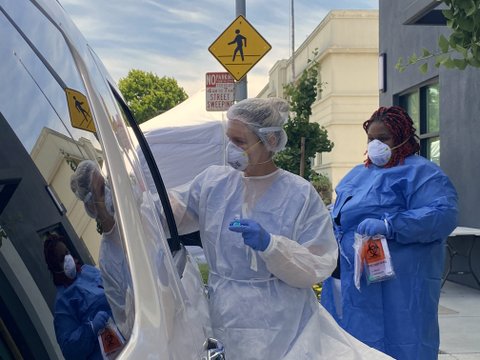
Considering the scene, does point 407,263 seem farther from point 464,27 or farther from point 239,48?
point 239,48

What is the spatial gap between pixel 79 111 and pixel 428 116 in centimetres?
990

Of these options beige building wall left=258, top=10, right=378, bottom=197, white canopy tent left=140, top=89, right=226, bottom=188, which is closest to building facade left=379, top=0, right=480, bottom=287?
white canopy tent left=140, top=89, right=226, bottom=188

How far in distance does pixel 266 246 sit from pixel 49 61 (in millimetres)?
1118

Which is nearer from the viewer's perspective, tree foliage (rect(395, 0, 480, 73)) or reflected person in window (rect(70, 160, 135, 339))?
→ reflected person in window (rect(70, 160, 135, 339))

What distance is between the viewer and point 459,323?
23.1 feet

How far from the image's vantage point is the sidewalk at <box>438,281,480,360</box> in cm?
600

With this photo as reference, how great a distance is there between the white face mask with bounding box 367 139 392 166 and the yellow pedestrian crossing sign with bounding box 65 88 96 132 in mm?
2933

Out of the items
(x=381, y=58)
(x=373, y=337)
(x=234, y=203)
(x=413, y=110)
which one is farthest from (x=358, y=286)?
(x=381, y=58)

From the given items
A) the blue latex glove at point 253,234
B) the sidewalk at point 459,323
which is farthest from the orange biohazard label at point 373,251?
the sidewalk at point 459,323

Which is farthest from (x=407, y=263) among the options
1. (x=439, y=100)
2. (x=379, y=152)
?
(x=439, y=100)

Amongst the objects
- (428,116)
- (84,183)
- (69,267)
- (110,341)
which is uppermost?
(84,183)

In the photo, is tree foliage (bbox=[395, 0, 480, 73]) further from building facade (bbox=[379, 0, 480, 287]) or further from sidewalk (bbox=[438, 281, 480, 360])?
building facade (bbox=[379, 0, 480, 287])

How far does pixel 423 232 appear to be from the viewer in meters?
3.72

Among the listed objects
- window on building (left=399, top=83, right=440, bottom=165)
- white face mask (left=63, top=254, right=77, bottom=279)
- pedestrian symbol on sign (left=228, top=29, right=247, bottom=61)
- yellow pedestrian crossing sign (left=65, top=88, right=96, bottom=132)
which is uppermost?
pedestrian symbol on sign (left=228, top=29, right=247, bottom=61)
